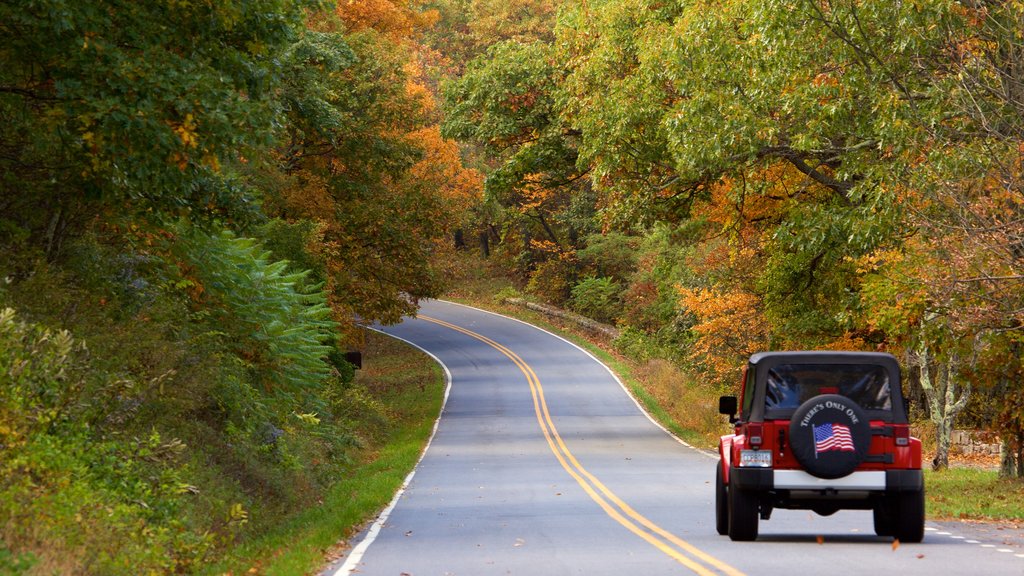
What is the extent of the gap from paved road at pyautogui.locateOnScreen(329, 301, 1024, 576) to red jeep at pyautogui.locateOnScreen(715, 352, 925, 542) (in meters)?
0.46

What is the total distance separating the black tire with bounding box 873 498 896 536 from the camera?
13.7 meters

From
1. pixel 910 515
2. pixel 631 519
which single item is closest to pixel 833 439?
pixel 910 515

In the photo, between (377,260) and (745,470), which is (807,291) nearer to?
(377,260)

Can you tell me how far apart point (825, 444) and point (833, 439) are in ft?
0.32

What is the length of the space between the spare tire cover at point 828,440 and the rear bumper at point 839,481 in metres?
0.12

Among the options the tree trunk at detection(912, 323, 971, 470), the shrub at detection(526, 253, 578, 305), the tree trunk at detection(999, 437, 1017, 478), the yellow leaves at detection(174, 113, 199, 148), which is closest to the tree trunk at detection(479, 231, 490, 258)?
the shrub at detection(526, 253, 578, 305)

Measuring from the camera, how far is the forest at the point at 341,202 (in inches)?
539

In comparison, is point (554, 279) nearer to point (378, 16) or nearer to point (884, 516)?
point (378, 16)

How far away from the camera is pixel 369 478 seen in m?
27.3

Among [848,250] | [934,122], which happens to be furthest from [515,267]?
[934,122]

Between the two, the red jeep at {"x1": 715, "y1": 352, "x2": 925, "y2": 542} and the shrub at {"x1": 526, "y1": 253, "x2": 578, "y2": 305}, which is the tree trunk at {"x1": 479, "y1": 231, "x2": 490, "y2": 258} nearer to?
the shrub at {"x1": 526, "y1": 253, "x2": 578, "y2": 305}

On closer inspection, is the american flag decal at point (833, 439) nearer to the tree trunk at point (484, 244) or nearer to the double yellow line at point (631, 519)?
the double yellow line at point (631, 519)

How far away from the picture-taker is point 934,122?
67.1 feet

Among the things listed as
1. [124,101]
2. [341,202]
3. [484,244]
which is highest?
[484,244]
